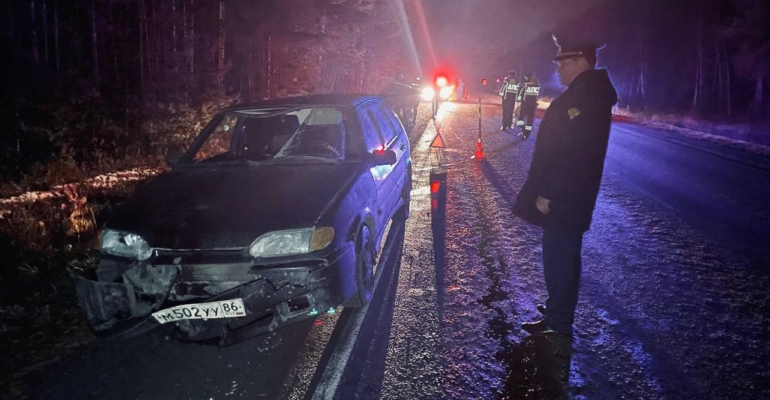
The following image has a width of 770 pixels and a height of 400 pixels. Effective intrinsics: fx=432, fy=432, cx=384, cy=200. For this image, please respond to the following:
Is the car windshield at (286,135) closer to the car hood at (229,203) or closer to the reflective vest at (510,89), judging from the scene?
the car hood at (229,203)

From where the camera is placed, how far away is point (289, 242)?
290 centimetres

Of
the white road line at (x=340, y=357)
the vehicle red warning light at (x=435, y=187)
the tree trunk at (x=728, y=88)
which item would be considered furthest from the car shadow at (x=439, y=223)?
the tree trunk at (x=728, y=88)

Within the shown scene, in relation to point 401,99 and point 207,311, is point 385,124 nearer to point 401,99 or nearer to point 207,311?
point 207,311

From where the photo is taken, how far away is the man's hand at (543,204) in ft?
9.70

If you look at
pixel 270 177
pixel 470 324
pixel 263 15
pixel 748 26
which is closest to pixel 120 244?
pixel 270 177

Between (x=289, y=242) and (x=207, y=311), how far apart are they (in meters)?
0.65

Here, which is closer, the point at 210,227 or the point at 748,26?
the point at 210,227

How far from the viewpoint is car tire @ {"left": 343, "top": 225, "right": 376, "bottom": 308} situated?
11.3 ft

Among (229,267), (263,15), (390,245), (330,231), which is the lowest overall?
(390,245)

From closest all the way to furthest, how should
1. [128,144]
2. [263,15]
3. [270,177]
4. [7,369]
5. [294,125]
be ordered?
[7,369]
[270,177]
[294,125]
[128,144]
[263,15]

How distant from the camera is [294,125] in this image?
4590 mm

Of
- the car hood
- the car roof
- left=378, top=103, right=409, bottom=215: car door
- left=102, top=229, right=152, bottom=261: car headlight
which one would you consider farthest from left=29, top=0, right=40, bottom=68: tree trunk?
left=378, top=103, right=409, bottom=215: car door

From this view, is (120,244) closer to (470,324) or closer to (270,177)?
(270,177)

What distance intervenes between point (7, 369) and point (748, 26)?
3496 cm
